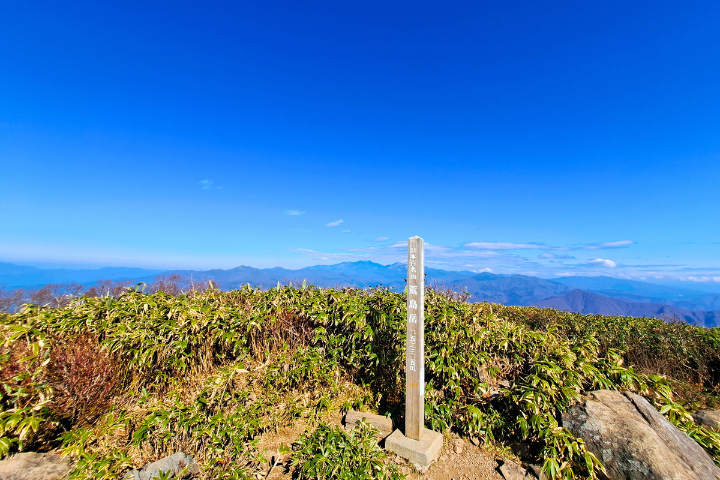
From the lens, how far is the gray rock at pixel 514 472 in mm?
3592

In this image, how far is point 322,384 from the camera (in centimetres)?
506

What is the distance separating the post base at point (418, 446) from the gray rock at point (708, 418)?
4.36m

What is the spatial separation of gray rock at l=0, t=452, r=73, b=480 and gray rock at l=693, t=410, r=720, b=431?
8.71 meters

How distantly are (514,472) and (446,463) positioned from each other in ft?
2.68

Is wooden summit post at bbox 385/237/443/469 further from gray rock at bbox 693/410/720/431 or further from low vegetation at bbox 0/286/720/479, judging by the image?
gray rock at bbox 693/410/720/431

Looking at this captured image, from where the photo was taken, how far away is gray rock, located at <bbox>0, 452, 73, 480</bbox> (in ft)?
9.75

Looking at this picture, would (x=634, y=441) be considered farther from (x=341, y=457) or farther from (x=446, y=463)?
(x=341, y=457)

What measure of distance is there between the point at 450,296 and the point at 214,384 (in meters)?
4.81

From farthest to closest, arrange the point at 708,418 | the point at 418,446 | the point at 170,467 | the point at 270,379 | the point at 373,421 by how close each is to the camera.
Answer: the point at 270,379
the point at 708,418
the point at 373,421
the point at 418,446
the point at 170,467

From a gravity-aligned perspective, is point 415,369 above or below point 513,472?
above

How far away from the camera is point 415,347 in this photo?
3883mm

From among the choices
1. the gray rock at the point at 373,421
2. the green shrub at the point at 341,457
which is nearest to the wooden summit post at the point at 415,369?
the gray rock at the point at 373,421

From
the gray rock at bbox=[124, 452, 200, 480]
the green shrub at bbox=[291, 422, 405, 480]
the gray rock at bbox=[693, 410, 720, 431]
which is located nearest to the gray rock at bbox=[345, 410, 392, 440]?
the green shrub at bbox=[291, 422, 405, 480]

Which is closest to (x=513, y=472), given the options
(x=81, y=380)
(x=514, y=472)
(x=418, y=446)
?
(x=514, y=472)
